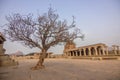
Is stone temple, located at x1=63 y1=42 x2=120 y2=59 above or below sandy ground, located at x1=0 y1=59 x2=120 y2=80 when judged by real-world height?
above

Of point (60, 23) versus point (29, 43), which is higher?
point (60, 23)

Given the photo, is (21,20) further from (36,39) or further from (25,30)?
(36,39)

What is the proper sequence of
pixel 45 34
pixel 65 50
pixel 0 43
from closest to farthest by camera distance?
pixel 45 34
pixel 0 43
pixel 65 50

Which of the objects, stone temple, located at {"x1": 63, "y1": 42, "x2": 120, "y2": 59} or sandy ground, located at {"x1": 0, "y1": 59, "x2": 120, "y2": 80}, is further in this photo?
stone temple, located at {"x1": 63, "y1": 42, "x2": 120, "y2": 59}

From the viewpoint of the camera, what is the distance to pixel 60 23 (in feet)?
53.8

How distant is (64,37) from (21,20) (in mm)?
5610

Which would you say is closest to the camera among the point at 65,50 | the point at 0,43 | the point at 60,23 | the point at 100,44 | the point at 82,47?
the point at 60,23

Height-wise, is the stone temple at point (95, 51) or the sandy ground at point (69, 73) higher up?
the stone temple at point (95, 51)

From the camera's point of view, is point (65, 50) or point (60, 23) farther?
point (65, 50)

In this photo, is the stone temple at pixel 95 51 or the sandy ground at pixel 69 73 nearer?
the sandy ground at pixel 69 73

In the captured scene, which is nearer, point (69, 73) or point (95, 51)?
point (69, 73)

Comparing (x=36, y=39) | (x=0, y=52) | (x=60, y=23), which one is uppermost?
(x=60, y=23)

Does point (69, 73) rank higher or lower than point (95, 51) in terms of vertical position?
lower

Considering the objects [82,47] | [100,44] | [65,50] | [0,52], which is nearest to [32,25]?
[0,52]
